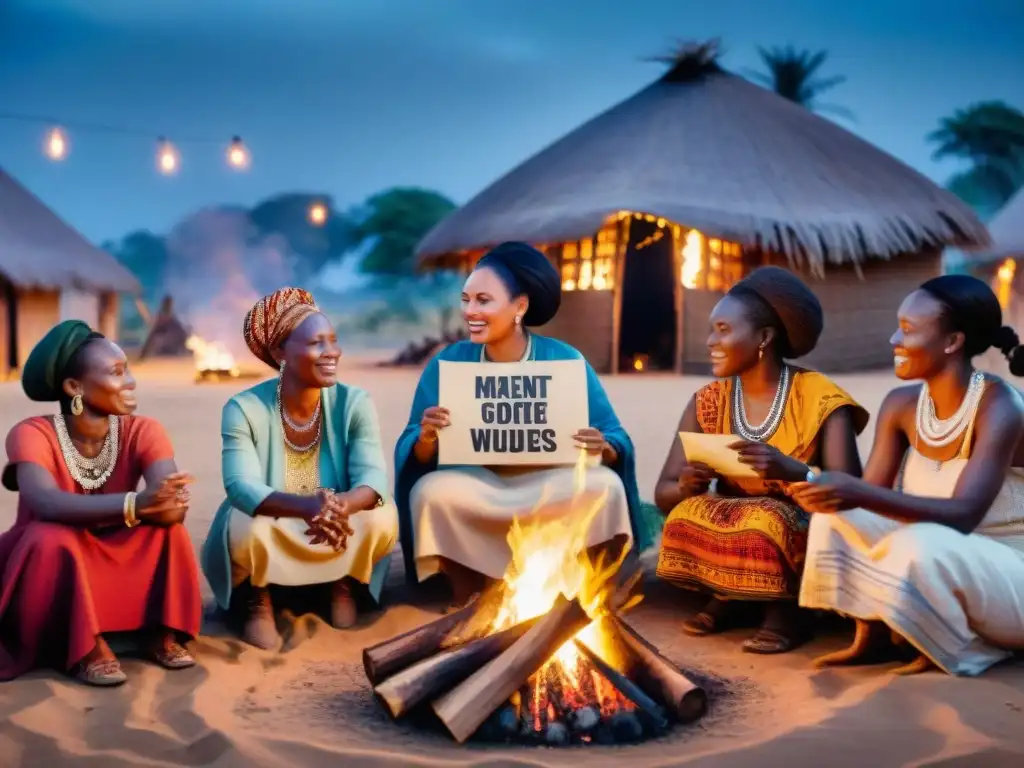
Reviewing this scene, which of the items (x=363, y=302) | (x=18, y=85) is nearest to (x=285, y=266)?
(x=363, y=302)

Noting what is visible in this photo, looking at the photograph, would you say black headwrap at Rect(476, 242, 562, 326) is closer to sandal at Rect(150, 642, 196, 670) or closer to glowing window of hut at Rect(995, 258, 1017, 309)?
sandal at Rect(150, 642, 196, 670)

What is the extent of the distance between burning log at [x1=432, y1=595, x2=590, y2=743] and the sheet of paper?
84 centimetres

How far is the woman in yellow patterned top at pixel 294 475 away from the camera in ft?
12.2

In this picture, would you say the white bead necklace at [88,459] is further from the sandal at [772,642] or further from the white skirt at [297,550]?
the sandal at [772,642]

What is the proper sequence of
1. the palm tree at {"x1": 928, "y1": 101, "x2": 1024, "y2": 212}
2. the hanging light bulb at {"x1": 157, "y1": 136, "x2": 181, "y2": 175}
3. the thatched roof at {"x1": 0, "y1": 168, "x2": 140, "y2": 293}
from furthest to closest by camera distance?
the palm tree at {"x1": 928, "y1": 101, "x2": 1024, "y2": 212}
the hanging light bulb at {"x1": 157, "y1": 136, "x2": 181, "y2": 175}
the thatched roof at {"x1": 0, "y1": 168, "x2": 140, "y2": 293}

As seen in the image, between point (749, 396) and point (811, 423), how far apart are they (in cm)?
25

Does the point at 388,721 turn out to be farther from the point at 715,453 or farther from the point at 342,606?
the point at 715,453

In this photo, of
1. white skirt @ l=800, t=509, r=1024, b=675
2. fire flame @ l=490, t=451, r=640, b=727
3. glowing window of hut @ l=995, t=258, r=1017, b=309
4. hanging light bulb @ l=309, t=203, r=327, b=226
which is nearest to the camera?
fire flame @ l=490, t=451, r=640, b=727

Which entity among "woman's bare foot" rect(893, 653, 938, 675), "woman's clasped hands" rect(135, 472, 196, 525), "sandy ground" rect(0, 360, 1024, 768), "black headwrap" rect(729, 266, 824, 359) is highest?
"black headwrap" rect(729, 266, 824, 359)

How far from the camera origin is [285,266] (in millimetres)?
43594

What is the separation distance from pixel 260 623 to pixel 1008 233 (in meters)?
18.4

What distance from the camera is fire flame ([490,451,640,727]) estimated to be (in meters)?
3.05

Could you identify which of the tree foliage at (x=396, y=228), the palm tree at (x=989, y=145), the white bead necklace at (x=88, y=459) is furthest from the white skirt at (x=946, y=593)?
the palm tree at (x=989, y=145)

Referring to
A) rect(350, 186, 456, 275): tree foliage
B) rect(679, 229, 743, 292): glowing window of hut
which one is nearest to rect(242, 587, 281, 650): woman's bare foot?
rect(679, 229, 743, 292): glowing window of hut
